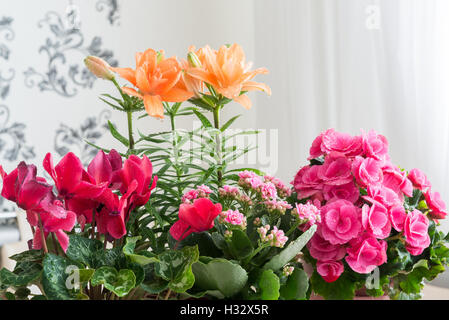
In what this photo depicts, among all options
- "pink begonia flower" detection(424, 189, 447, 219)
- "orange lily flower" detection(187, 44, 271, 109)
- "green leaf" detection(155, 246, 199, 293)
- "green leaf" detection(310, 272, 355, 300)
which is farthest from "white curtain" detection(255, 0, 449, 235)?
"green leaf" detection(155, 246, 199, 293)

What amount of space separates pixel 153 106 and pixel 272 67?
1.78 meters

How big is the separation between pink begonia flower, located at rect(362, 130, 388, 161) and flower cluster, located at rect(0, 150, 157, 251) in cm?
31

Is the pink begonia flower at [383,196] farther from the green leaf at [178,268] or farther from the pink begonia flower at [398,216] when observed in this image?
the green leaf at [178,268]

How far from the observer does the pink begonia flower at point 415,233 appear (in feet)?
2.10

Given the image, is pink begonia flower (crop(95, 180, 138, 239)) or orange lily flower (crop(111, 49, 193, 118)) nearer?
pink begonia flower (crop(95, 180, 138, 239))

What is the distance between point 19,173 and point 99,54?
1.90m

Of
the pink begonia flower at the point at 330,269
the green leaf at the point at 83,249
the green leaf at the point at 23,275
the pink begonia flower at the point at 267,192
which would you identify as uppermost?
the pink begonia flower at the point at 267,192

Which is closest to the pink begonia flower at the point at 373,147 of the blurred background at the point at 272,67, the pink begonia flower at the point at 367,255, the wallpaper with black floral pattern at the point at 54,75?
the pink begonia flower at the point at 367,255

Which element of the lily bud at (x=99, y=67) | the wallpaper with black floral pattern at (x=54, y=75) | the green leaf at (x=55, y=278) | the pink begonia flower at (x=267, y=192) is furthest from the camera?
the wallpaper with black floral pattern at (x=54, y=75)

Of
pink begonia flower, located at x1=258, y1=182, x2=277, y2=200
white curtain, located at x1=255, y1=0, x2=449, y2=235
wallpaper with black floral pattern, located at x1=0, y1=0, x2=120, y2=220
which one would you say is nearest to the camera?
pink begonia flower, located at x1=258, y1=182, x2=277, y2=200

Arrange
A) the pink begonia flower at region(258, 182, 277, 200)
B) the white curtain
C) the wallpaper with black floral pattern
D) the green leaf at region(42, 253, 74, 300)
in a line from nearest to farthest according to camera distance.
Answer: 1. the green leaf at region(42, 253, 74, 300)
2. the pink begonia flower at region(258, 182, 277, 200)
3. the white curtain
4. the wallpaper with black floral pattern

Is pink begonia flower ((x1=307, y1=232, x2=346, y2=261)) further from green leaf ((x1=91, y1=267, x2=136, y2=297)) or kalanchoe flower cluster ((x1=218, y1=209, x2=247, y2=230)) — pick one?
green leaf ((x1=91, y1=267, x2=136, y2=297))

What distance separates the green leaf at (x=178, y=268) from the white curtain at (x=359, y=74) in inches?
52.6

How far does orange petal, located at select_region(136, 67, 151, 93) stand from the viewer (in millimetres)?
620
